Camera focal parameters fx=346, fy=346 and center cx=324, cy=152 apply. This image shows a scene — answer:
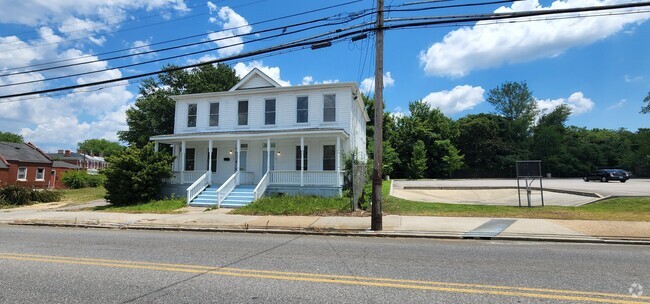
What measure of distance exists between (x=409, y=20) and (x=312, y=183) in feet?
33.6

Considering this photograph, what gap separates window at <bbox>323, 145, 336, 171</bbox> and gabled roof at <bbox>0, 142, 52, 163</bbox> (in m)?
39.1

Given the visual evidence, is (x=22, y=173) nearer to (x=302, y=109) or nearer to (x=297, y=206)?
(x=302, y=109)

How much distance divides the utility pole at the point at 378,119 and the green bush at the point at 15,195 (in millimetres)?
21399

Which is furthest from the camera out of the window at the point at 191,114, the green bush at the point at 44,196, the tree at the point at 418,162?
the tree at the point at 418,162

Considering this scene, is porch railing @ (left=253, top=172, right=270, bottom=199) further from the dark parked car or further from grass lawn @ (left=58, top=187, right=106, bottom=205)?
the dark parked car

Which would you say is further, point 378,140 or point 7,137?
point 7,137

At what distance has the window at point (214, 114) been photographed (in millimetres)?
22609

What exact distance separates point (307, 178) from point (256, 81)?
7973 mm

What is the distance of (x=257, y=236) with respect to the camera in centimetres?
973

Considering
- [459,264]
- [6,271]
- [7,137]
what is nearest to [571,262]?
[459,264]

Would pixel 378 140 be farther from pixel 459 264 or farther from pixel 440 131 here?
pixel 440 131

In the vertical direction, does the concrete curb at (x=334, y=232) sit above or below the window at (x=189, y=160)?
below

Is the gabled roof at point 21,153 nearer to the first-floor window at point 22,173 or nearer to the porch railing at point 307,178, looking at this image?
the first-floor window at point 22,173

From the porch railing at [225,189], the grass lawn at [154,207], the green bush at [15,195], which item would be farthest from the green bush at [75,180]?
the porch railing at [225,189]
